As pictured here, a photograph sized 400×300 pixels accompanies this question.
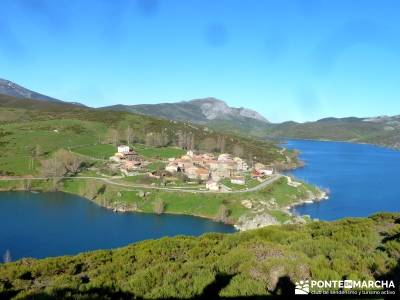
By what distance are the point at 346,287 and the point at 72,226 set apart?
5879 centimetres

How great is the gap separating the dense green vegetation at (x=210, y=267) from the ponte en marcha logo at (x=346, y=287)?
33cm

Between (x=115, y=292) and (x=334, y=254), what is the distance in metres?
5.77

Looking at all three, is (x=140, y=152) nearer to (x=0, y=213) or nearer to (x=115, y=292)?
(x=0, y=213)

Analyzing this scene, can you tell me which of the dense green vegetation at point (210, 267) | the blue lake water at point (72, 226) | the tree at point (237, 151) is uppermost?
the tree at point (237, 151)

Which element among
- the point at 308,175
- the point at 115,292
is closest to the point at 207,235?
the point at 115,292

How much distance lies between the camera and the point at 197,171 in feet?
297

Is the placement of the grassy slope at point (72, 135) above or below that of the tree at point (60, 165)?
above

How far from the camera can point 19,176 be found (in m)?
89.6

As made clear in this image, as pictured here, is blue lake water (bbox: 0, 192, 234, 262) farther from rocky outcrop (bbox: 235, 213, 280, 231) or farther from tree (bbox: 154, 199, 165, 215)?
Answer: rocky outcrop (bbox: 235, 213, 280, 231)

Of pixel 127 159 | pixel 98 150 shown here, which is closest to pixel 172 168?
pixel 127 159

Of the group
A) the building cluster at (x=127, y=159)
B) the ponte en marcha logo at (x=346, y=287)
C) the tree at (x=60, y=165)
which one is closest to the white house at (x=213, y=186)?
the building cluster at (x=127, y=159)

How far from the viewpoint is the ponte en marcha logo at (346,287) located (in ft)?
24.6

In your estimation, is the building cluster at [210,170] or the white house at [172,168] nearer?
the building cluster at [210,170]

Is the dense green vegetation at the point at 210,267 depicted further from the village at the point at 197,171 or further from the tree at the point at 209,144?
the tree at the point at 209,144
